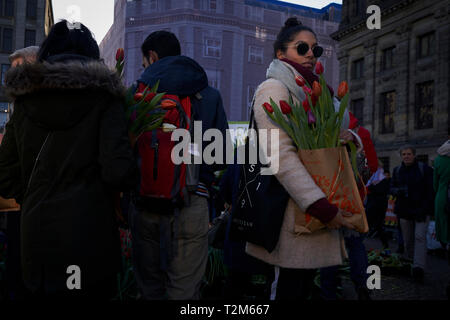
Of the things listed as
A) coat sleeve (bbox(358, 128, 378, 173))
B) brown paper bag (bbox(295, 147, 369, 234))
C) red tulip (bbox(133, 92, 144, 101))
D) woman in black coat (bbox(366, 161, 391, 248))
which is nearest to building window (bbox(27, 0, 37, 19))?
woman in black coat (bbox(366, 161, 391, 248))

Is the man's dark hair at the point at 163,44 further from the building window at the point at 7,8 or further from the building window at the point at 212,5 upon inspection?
the building window at the point at 212,5

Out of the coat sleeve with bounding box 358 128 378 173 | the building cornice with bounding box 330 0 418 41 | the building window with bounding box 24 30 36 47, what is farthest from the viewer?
the building window with bounding box 24 30 36 47

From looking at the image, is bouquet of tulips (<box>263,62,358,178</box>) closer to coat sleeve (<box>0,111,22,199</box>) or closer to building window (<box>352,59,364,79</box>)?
coat sleeve (<box>0,111,22,199</box>)

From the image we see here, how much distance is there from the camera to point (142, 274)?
2693 millimetres

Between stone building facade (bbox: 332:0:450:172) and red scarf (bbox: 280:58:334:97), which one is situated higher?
stone building facade (bbox: 332:0:450:172)

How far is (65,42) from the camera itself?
2297mm

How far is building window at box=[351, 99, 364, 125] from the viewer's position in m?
28.2

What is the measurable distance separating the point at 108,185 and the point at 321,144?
1.14 metres

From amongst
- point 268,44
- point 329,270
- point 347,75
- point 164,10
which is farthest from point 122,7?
point 329,270

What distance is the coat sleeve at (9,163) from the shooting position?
2.31 metres

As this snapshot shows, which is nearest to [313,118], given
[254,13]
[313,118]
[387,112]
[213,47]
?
[313,118]

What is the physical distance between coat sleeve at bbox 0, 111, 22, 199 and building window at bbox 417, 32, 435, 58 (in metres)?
24.4
